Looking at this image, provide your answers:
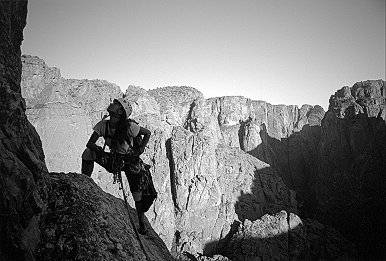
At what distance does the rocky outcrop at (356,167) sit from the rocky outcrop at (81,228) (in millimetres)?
51036

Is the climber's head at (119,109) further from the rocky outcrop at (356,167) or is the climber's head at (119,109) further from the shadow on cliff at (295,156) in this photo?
the shadow on cliff at (295,156)

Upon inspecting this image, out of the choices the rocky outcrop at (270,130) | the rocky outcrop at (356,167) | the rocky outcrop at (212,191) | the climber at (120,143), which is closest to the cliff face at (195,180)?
the rocky outcrop at (212,191)

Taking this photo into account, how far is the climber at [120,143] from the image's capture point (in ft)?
14.0

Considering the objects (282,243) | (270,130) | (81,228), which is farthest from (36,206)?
(270,130)

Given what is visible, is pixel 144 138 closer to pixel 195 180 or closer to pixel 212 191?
pixel 195 180

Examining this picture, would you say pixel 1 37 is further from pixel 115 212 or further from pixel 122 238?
pixel 122 238

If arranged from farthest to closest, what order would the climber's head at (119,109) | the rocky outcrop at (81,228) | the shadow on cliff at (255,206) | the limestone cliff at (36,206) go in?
the shadow on cliff at (255,206)
the climber's head at (119,109)
the rocky outcrop at (81,228)
the limestone cliff at (36,206)

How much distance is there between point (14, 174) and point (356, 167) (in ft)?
206

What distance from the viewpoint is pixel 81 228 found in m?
3.42

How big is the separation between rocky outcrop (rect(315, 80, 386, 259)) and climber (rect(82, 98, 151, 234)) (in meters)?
51.0

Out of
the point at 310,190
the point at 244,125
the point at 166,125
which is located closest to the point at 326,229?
the point at 310,190

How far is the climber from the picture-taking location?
4.28 m

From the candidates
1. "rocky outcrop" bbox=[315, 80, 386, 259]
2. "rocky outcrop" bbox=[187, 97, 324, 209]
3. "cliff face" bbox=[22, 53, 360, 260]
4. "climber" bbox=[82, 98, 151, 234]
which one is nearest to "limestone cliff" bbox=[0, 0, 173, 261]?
"climber" bbox=[82, 98, 151, 234]

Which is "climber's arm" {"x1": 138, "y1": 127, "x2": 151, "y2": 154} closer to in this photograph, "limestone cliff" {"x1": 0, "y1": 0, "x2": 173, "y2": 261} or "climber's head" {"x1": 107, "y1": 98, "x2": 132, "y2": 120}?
"climber's head" {"x1": 107, "y1": 98, "x2": 132, "y2": 120}
